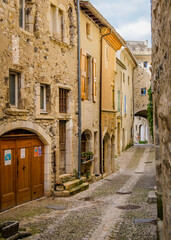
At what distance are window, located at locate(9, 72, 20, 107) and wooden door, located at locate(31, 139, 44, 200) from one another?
1.49m

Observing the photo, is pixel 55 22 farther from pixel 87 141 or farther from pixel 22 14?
pixel 87 141

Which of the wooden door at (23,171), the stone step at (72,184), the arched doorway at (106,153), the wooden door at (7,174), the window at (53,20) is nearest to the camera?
the wooden door at (7,174)

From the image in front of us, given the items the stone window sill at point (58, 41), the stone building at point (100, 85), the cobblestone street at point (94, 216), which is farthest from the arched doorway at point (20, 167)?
the stone building at point (100, 85)

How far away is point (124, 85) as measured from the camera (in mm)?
29250

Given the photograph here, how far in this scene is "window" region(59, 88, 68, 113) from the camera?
1198 centimetres

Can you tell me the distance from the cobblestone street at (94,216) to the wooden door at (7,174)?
11.3 inches

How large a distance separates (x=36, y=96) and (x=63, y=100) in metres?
2.19

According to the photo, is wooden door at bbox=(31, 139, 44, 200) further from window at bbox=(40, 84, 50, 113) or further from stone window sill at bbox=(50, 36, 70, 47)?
stone window sill at bbox=(50, 36, 70, 47)

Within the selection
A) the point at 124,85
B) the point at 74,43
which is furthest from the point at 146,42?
the point at 74,43

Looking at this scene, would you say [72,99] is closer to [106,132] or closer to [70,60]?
[70,60]

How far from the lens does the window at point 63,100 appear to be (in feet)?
39.3

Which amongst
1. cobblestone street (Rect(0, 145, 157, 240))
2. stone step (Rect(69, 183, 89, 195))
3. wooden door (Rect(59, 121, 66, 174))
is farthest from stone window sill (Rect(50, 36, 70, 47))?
cobblestone street (Rect(0, 145, 157, 240))

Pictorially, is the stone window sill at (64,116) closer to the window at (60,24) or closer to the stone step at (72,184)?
the stone step at (72,184)

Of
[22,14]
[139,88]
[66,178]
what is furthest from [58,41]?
[139,88]
